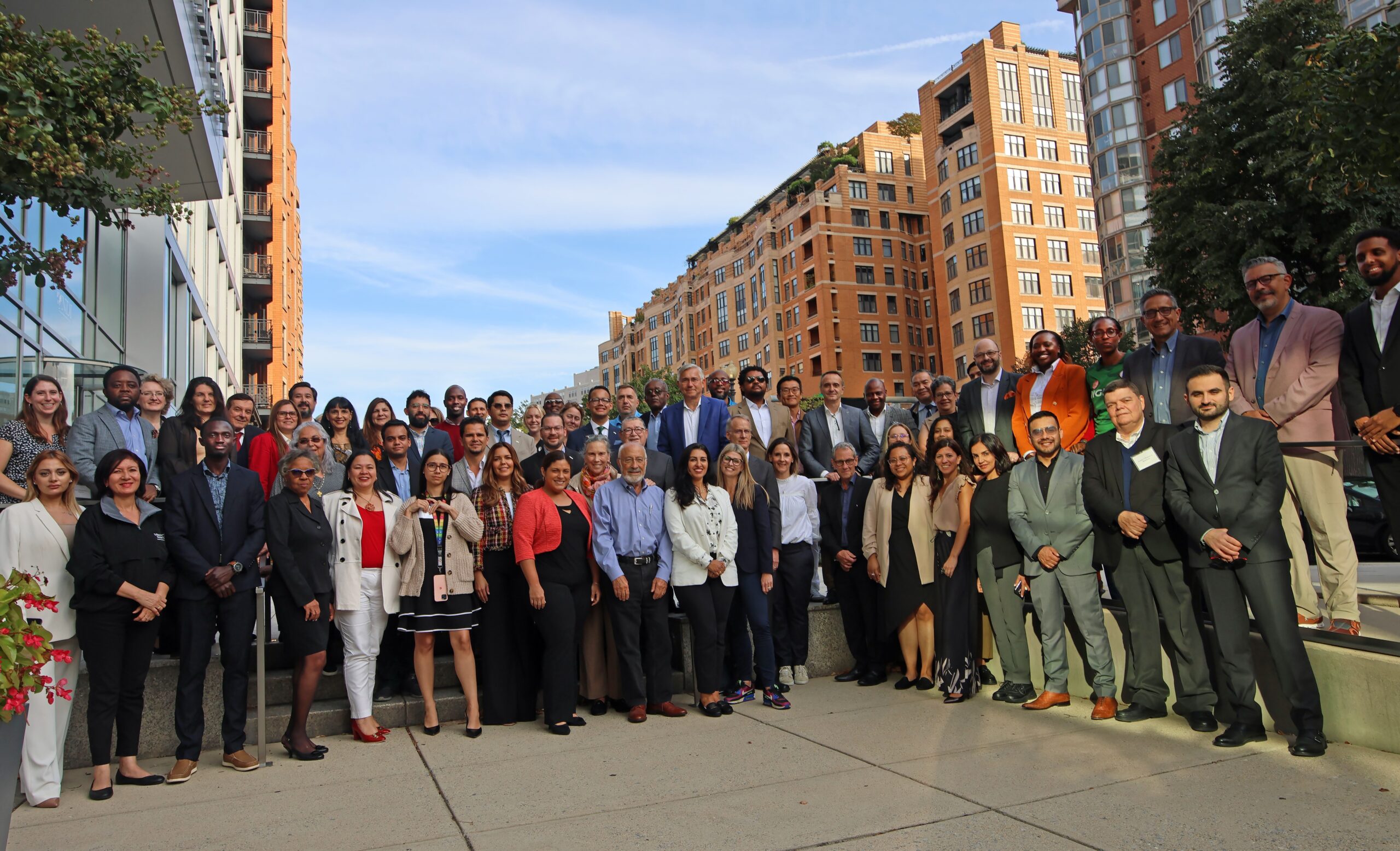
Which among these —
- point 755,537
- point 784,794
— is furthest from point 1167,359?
point 784,794

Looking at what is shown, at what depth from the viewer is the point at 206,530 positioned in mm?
5988

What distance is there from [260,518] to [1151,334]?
682 cm

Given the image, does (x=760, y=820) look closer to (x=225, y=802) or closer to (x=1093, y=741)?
(x=1093, y=741)

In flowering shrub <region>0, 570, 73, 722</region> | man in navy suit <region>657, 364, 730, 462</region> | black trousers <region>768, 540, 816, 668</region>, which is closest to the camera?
flowering shrub <region>0, 570, 73, 722</region>

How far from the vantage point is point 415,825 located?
15.4ft

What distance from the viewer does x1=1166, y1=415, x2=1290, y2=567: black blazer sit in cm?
→ 537

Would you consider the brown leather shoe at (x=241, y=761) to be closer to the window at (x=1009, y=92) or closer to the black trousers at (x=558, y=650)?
the black trousers at (x=558, y=650)

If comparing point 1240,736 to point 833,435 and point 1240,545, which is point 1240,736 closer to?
point 1240,545

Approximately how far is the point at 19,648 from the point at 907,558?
19.7 ft

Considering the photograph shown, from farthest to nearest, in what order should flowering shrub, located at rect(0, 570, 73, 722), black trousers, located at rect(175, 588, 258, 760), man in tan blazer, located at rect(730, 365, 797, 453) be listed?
man in tan blazer, located at rect(730, 365, 797, 453), black trousers, located at rect(175, 588, 258, 760), flowering shrub, located at rect(0, 570, 73, 722)

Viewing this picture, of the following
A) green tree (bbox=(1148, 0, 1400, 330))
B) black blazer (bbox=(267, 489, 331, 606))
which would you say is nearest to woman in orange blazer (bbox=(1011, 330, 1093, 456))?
black blazer (bbox=(267, 489, 331, 606))

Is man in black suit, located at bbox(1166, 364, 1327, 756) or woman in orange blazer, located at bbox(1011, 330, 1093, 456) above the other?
woman in orange blazer, located at bbox(1011, 330, 1093, 456)

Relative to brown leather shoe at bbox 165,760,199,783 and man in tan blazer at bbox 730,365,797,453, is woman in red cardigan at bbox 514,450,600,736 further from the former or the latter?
man in tan blazer at bbox 730,365,797,453

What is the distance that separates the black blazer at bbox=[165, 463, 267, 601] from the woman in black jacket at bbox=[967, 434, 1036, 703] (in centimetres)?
525
